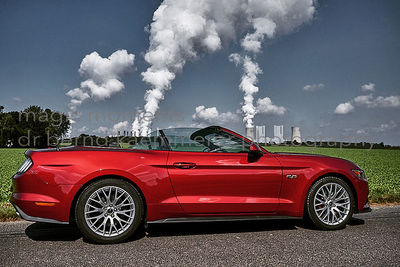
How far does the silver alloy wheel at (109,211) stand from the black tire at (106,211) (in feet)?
0.05

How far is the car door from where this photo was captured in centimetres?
379

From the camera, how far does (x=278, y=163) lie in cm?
414

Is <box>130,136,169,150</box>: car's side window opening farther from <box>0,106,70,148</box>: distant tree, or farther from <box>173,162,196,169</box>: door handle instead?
<box>0,106,70,148</box>: distant tree

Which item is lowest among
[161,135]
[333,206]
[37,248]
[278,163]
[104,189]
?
[37,248]

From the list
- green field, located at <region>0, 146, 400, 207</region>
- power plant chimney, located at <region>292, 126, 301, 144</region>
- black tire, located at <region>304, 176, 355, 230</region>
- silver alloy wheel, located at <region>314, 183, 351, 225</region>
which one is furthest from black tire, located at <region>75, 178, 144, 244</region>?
power plant chimney, located at <region>292, 126, 301, 144</region>

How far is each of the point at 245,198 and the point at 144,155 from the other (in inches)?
51.5

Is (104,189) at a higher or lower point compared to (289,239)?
higher

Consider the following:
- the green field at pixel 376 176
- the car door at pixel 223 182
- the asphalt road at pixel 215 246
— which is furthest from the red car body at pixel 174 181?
the green field at pixel 376 176

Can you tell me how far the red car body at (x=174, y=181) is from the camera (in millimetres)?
3578

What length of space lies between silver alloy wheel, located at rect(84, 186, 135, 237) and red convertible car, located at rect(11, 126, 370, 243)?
0.01 metres

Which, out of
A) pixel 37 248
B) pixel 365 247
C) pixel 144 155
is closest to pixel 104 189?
pixel 144 155

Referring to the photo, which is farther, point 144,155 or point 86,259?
point 144,155

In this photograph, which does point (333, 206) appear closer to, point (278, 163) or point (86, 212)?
point (278, 163)

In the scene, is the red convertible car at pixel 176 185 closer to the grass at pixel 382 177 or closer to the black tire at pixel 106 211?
the black tire at pixel 106 211
